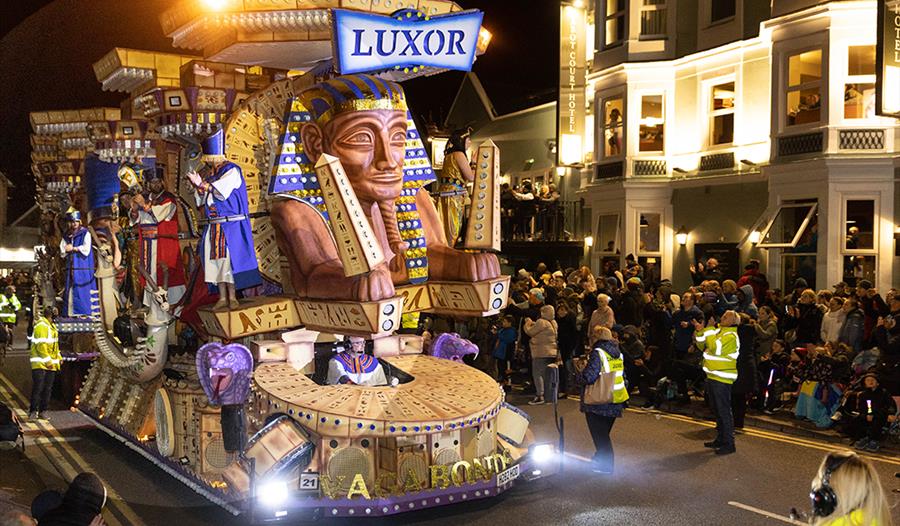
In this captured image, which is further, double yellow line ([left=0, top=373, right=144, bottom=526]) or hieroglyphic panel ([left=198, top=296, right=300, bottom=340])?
double yellow line ([left=0, top=373, right=144, bottom=526])

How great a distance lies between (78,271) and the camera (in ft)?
50.2

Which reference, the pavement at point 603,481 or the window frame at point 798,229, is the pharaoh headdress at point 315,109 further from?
the window frame at point 798,229

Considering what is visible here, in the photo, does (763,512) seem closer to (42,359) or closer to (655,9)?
(42,359)

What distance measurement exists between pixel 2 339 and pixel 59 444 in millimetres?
10219

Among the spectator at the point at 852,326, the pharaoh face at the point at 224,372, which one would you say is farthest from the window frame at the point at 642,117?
the pharaoh face at the point at 224,372

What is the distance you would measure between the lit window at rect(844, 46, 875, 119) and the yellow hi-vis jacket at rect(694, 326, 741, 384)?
9.31 metres

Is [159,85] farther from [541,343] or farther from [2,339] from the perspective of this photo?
[2,339]

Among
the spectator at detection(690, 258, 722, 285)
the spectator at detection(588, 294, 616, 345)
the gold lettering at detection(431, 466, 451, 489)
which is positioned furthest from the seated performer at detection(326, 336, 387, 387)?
the spectator at detection(690, 258, 722, 285)

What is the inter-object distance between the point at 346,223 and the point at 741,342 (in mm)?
6972

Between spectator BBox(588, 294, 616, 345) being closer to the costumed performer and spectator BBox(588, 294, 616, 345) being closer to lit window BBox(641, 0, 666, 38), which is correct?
the costumed performer

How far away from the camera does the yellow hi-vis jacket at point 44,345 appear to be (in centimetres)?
1352

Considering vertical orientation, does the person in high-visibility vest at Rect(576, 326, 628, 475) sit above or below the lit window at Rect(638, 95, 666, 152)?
below

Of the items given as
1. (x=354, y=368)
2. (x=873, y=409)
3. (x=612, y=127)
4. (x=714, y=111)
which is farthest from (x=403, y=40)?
(x=612, y=127)

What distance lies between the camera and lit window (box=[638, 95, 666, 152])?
947 inches
